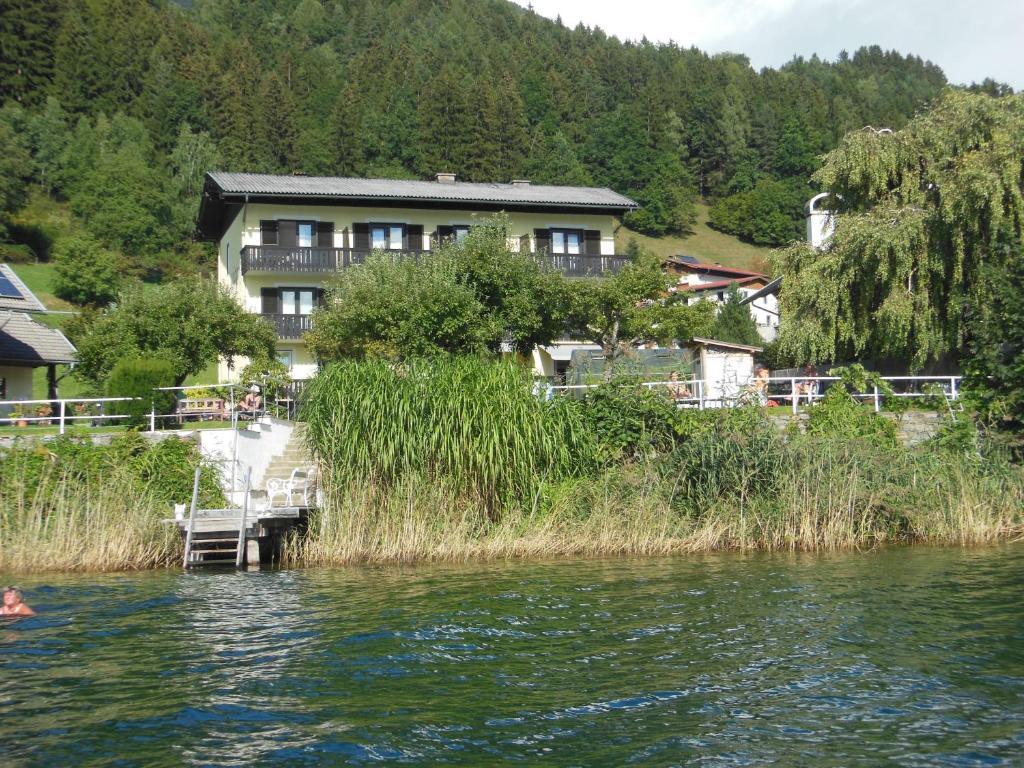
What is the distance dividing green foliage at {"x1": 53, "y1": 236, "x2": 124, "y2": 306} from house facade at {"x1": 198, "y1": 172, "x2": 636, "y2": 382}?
61.3 feet

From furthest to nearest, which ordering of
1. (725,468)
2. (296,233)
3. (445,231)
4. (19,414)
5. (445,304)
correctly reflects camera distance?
1. (445,231)
2. (296,233)
3. (19,414)
4. (445,304)
5. (725,468)

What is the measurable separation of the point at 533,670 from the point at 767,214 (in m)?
107

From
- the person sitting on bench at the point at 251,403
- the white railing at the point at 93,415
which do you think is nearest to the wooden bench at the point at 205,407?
the white railing at the point at 93,415

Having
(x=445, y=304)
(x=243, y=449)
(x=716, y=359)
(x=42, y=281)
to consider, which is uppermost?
(x=42, y=281)

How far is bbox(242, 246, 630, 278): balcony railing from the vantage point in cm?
4284

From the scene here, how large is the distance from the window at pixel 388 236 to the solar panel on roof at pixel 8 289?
56.9ft

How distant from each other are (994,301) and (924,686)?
57.8ft

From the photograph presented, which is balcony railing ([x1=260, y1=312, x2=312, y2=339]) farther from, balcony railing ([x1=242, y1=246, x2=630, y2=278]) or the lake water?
the lake water

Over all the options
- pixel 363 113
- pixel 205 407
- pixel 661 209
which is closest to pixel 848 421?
pixel 205 407

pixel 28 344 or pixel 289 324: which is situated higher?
pixel 289 324

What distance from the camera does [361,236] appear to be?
4509cm

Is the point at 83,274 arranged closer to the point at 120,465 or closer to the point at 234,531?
the point at 120,465

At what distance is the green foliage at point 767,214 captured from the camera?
4343 inches

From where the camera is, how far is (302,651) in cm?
1230
